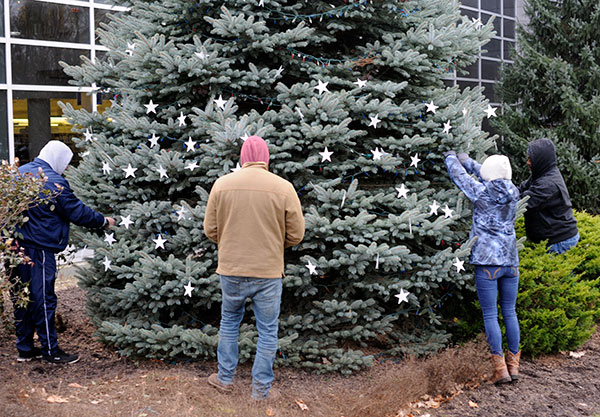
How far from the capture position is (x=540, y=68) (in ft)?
41.7

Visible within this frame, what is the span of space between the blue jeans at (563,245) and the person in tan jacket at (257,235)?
10.7 feet

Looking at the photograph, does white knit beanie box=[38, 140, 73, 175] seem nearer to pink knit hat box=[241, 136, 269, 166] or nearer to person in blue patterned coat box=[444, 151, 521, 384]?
pink knit hat box=[241, 136, 269, 166]

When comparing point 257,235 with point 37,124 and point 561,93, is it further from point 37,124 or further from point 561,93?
point 561,93

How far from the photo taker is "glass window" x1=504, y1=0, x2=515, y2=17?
19016 millimetres

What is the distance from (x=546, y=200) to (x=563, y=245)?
701 mm

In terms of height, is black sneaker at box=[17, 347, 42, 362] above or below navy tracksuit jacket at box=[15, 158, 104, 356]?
below

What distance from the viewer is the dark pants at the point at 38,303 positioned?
5.49m

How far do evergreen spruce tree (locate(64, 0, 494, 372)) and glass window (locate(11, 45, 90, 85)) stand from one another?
6.20 m

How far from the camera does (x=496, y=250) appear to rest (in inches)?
203

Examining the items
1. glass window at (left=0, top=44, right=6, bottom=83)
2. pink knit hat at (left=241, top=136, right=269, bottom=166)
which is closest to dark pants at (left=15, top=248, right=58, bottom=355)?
pink knit hat at (left=241, top=136, right=269, bottom=166)

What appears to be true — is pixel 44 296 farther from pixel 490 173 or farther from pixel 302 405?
pixel 490 173

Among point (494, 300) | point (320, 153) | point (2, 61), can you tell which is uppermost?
point (2, 61)

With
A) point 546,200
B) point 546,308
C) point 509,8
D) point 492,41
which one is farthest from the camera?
point 509,8

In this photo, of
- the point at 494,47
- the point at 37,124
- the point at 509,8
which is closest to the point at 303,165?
the point at 37,124
